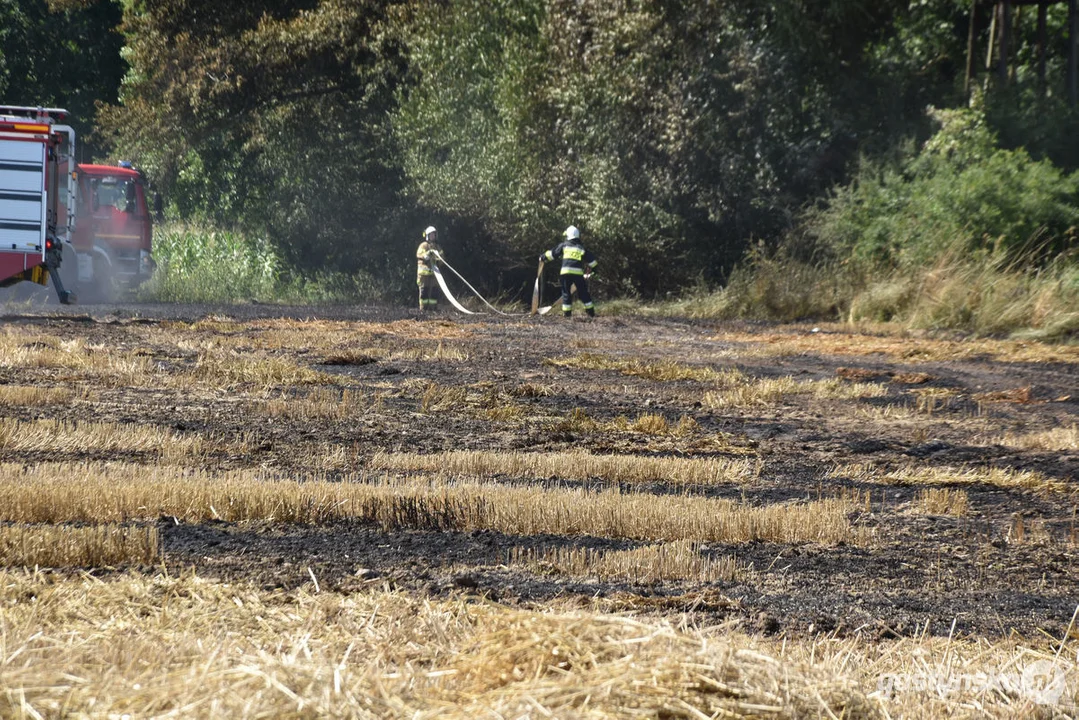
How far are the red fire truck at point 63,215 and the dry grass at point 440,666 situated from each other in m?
19.6

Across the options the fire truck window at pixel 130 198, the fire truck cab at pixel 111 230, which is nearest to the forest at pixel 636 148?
the fire truck cab at pixel 111 230

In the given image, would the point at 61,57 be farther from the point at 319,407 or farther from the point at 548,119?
the point at 319,407

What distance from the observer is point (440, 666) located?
340 cm

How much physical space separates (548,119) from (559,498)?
71.8ft

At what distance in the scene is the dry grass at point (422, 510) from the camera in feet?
20.3

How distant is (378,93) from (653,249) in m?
9.78

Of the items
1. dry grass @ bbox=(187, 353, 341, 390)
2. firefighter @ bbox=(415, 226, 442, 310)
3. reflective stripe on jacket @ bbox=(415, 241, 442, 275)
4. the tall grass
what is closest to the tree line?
the tall grass

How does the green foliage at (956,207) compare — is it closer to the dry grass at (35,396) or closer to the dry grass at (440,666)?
the dry grass at (35,396)

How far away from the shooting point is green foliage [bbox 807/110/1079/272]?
820 inches

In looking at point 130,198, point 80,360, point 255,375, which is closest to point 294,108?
point 130,198

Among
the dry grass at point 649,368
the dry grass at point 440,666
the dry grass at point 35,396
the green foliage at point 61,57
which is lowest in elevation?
the dry grass at point 35,396

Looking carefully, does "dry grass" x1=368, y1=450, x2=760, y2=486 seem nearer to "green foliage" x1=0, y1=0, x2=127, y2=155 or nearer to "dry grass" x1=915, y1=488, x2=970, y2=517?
"dry grass" x1=915, y1=488, x2=970, y2=517

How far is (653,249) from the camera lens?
26047 millimetres

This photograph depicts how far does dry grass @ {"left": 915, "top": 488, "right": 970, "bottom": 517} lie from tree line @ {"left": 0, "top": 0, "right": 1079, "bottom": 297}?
583 inches
